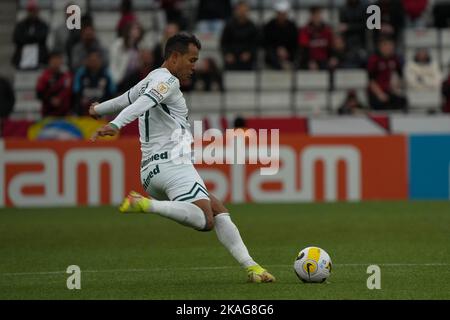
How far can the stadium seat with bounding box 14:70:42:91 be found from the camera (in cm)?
2292

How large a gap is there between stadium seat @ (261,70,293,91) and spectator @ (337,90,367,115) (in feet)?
6.46

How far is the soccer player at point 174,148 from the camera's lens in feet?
32.1

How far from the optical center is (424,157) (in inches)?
769

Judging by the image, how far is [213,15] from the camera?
929 inches

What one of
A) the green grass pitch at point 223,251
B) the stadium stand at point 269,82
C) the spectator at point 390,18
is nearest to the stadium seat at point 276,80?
the stadium stand at point 269,82

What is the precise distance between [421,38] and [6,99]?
841cm

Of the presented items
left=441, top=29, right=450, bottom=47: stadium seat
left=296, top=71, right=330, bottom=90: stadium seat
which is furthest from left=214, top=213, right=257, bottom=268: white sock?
left=441, top=29, right=450, bottom=47: stadium seat

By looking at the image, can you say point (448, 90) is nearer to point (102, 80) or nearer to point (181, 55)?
point (102, 80)

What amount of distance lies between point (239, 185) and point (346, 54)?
470 cm

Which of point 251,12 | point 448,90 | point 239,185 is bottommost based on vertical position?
point 239,185

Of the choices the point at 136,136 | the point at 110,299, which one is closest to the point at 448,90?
the point at 136,136

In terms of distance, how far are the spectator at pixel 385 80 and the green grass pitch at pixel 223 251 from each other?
3121 mm

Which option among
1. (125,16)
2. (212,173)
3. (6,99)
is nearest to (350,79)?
(125,16)

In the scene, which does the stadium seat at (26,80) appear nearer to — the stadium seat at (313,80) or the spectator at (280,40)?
the spectator at (280,40)
